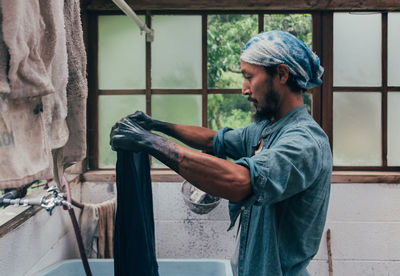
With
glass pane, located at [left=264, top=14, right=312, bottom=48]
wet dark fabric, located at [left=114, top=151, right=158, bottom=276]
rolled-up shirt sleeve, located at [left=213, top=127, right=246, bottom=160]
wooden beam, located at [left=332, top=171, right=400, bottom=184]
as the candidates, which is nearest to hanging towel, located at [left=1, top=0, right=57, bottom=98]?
wet dark fabric, located at [left=114, top=151, right=158, bottom=276]

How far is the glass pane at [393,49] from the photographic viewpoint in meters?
2.39

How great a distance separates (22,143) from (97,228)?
1411mm

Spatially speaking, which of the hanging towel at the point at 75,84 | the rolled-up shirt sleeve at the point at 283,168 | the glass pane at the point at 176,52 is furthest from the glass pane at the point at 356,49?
the hanging towel at the point at 75,84

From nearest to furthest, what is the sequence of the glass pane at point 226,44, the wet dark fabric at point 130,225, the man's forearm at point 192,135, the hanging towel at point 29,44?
1. the hanging towel at point 29,44
2. the wet dark fabric at point 130,225
3. the man's forearm at point 192,135
4. the glass pane at point 226,44

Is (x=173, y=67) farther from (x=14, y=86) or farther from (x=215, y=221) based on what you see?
(x=14, y=86)

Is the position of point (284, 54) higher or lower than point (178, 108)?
higher

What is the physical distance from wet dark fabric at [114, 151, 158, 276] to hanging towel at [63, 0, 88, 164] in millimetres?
131

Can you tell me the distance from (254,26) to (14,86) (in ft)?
6.65

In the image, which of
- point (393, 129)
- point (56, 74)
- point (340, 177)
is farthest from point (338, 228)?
point (56, 74)

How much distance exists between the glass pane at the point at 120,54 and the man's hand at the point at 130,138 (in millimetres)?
1544

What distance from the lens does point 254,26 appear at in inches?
97.4

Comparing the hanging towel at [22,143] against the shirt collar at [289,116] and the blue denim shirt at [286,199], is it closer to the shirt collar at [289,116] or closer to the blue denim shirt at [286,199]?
the blue denim shirt at [286,199]

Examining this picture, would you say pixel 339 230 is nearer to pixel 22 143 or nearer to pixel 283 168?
pixel 283 168

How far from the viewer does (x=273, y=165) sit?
0.92m
